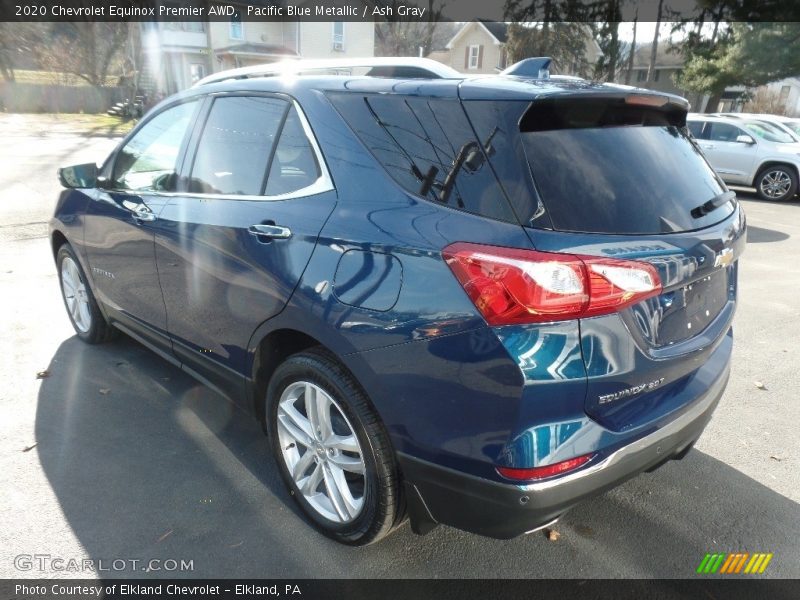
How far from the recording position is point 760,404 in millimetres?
3684

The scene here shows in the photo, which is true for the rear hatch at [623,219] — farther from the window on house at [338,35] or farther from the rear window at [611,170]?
the window on house at [338,35]

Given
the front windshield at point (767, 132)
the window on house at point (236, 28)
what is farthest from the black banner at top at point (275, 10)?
the front windshield at point (767, 132)

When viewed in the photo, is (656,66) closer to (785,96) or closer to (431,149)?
(785,96)

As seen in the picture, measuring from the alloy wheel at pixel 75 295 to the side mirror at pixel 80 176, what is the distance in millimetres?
625

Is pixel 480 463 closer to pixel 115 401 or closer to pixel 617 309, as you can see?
pixel 617 309

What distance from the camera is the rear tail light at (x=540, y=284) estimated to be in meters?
1.72

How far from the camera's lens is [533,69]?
2410mm

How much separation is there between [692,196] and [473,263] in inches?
40.5

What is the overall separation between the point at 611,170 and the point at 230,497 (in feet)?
7.03

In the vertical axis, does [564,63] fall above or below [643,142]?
above

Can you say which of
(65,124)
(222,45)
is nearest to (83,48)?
(222,45)

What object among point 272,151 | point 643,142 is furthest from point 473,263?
point 272,151

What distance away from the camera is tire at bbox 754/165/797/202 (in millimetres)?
12406

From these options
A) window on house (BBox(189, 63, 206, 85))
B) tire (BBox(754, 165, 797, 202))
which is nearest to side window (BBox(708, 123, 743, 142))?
tire (BBox(754, 165, 797, 202))
